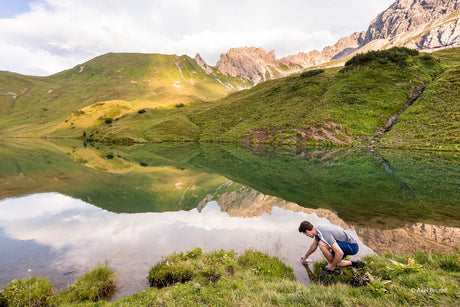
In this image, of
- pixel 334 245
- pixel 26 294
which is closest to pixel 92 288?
pixel 26 294

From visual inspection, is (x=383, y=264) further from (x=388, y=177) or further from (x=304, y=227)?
(x=388, y=177)

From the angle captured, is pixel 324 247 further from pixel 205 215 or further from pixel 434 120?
pixel 434 120

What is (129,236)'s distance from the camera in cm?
1562

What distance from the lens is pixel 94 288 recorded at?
9648 millimetres

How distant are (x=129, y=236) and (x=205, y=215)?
6500 millimetres

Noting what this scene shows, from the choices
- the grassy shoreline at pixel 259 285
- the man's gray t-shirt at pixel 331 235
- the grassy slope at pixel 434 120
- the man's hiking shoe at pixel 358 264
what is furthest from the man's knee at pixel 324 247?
the grassy slope at pixel 434 120

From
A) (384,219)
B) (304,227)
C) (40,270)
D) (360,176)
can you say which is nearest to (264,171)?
(360,176)

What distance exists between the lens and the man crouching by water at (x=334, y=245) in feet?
32.4

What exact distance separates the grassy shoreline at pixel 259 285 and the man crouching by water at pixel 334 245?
0.42 m

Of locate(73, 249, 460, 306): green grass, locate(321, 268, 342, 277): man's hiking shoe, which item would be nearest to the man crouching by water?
locate(321, 268, 342, 277): man's hiking shoe

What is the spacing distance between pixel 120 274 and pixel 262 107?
115 meters

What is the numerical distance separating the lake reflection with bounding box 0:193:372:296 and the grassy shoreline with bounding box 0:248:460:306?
3.51 ft

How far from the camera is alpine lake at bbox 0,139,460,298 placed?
499 inches

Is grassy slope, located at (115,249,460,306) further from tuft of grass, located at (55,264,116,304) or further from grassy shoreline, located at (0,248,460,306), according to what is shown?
tuft of grass, located at (55,264,116,304)
